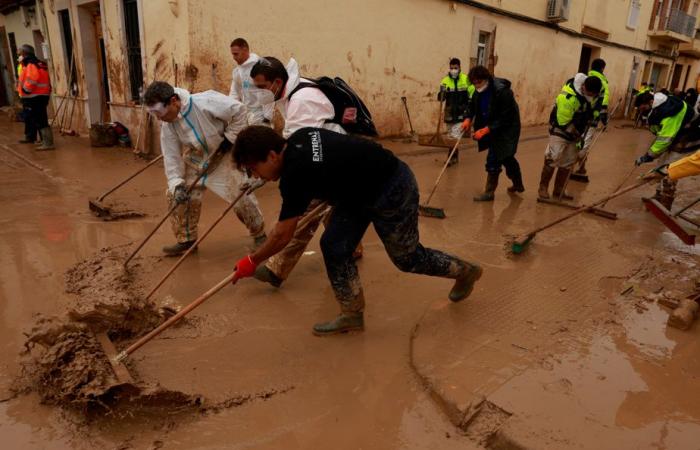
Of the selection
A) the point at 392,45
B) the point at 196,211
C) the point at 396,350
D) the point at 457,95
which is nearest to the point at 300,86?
the point at 196,211

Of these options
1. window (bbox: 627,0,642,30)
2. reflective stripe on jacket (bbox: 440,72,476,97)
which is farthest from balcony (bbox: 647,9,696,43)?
reflective stripe on jacket (bbox: 440,72,476,97)

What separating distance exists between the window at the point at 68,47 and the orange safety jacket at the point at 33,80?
2.09 metres

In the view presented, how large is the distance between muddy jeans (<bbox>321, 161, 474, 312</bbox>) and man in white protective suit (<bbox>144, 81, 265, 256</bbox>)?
1.30 m

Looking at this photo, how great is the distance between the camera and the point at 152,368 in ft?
8.23

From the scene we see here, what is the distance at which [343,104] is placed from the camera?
3.28 meters

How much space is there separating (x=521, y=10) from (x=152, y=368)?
47.2ft

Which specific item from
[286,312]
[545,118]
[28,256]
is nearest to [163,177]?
[28,256]

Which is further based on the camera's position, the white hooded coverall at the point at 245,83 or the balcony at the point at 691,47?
the balcony at the point at 691,47

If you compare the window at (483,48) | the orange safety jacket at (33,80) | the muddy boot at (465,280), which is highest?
the window at (483,48)

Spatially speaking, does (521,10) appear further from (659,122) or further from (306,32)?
(659,122)

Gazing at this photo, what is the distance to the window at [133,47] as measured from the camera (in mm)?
7949

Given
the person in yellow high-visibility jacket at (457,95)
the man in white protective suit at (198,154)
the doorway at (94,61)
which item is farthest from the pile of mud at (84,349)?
the doorway at (94,61)

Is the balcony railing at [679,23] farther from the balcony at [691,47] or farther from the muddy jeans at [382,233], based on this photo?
the muddy jeans at [382,233]

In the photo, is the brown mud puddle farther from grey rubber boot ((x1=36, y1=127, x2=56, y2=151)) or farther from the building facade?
grey rubber boot ((x1=36, y1=127, x2=56, y2=151))
